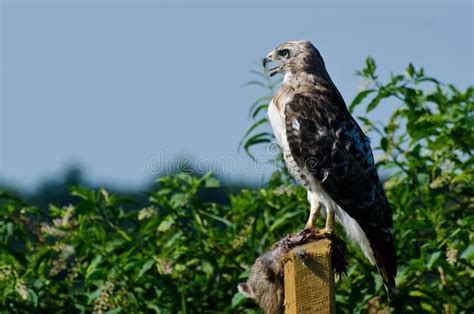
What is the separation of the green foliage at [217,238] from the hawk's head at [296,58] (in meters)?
0.35

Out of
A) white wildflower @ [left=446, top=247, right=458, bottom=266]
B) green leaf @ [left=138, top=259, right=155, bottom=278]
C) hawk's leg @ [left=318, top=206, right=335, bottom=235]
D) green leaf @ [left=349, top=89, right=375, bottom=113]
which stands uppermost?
green leaf @ [left=349, top=89, right=375, bottom=113]

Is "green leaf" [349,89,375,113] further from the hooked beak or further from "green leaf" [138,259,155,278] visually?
"green leaf" [138,259,155,278]

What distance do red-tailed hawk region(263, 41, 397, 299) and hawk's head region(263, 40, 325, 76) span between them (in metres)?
0.24

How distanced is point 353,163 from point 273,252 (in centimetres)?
147

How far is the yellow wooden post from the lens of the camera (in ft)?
15.8

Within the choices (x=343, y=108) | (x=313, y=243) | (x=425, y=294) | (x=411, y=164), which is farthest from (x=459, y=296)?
(x=313, y=243)

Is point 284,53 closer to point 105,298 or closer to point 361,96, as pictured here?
point 361,96

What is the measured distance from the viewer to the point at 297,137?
21.1 ft

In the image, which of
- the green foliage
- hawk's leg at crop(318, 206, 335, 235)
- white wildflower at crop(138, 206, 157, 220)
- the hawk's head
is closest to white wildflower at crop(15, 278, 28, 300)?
the green foliage

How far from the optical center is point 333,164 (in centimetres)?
650

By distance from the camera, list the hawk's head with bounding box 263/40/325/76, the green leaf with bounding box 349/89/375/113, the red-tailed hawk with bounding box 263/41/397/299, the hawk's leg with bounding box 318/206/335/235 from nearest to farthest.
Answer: the hawk's leg with bounding box 318/206/335/235 → the red-tailed hawk with bounding box 263/41/397/299 → the hawk's head with bounding box 263/40/325/76 → the green leaf with bounding box 349/89/375/113

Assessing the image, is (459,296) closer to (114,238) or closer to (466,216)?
(466,216)

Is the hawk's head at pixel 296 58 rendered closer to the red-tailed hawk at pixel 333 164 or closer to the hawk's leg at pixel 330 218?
the red-tailed hawk at pixel 333 164

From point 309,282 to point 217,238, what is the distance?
2225 millimetres
